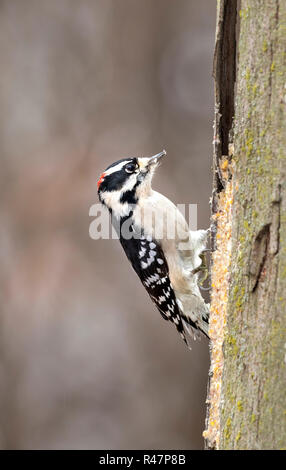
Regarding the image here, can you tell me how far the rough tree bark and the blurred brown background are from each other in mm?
2769

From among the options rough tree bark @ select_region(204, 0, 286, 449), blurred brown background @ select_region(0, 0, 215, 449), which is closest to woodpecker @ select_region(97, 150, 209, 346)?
blurred brown background @ select_region(0, 0, 215, 449)

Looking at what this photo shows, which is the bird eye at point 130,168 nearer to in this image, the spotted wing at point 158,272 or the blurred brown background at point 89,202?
the spotted wing at point 158,272

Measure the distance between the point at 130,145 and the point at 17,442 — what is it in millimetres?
2560

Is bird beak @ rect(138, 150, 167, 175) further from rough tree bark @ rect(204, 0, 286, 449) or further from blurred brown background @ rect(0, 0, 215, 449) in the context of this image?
rough tree bark @ rect(204, 0, 286, 449)

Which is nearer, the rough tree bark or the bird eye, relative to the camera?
Result: the rough tree bark

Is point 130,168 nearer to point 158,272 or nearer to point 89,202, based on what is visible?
point 158,272

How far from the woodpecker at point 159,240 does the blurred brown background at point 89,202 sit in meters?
1.16

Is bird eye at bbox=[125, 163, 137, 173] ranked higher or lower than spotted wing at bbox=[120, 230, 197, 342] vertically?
higher

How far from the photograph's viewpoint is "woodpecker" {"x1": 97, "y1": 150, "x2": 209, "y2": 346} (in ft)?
12.1

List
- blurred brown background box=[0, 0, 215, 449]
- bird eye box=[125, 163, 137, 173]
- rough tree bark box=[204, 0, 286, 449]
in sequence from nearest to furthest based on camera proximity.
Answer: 1. rough tree bark box=[204, 0, 286, 449]
2. bird eye box=[125, 163, 137, 173]
3. blurred brown background box=[0, 0, 215, 449]

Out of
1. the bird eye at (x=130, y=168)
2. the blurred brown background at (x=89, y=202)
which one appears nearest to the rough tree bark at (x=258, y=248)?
the bird eye at (x=130, y=168)

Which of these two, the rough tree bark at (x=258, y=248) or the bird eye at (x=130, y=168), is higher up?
the bird eye at (x=130, y=168)

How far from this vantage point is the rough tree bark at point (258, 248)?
1.88m

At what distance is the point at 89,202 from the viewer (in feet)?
16.4
